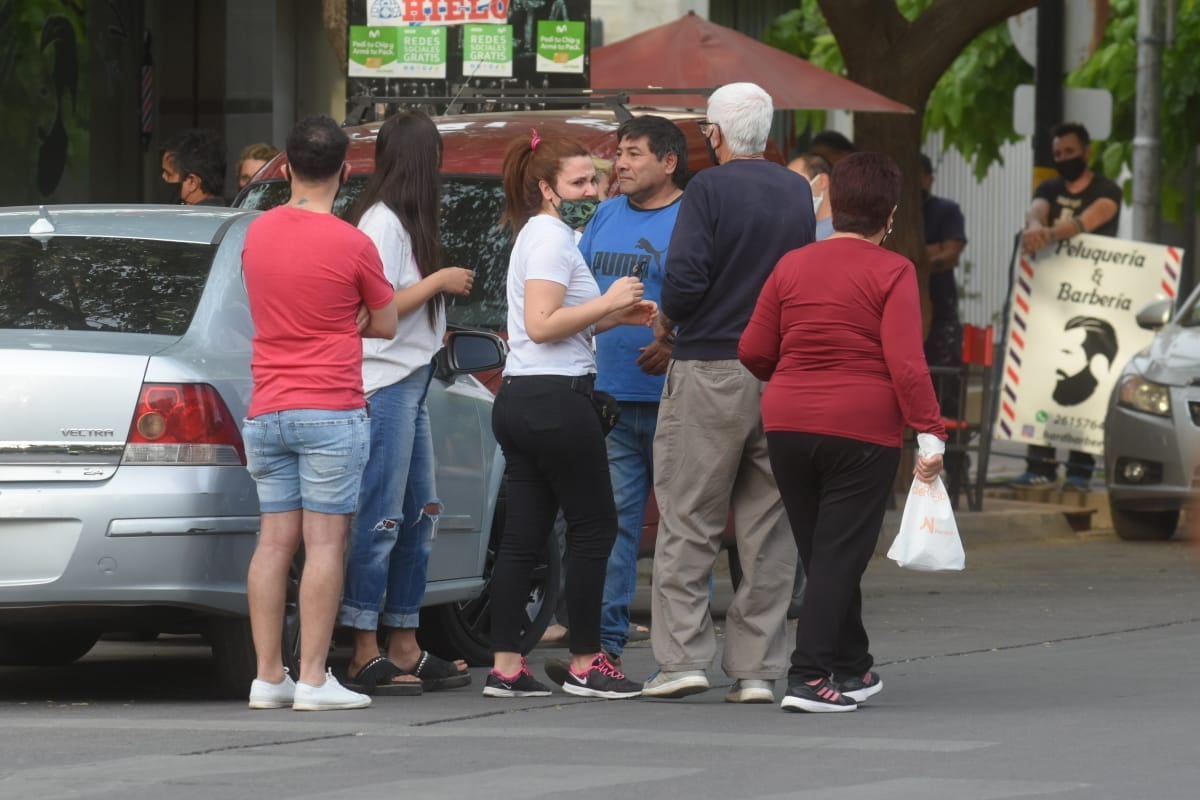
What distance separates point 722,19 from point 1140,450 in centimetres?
1068

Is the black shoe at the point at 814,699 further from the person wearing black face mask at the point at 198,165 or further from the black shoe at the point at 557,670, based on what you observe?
the person wearing black face mask at the point at 198,165

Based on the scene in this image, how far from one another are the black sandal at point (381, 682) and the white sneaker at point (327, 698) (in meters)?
0.37

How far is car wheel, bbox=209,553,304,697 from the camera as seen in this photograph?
803cm

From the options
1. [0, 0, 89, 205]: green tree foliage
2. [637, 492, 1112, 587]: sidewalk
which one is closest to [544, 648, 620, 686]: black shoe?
[637, 492, 1112, 587]: sidewalk

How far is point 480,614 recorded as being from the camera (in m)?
9.31

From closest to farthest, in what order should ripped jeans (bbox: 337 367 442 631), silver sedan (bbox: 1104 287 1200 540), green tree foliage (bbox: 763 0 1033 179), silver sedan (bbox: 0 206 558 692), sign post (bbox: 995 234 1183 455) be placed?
silver sedan (bbox: 0 206 558 692) → ripped jeans (bbox: 337 367 442 631) → silver sedan (bbox: 1104 287 1200 540) → sign post (bbox: 995 234 1183 455) → green tree foliage (bbox: 763 0 1033 179)

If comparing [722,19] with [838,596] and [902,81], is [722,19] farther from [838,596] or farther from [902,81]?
[838,596]

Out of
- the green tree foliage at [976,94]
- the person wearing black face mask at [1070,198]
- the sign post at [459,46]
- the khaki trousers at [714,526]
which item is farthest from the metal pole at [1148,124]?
the khaki trousers at [714,526]

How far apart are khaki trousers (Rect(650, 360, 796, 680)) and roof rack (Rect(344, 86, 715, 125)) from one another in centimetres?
315

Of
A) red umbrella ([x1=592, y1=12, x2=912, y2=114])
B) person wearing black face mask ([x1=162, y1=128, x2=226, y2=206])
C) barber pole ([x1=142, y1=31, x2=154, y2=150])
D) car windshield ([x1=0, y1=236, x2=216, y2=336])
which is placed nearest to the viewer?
car windshield ([x1=0, y1=236, x2=216, y2=336])

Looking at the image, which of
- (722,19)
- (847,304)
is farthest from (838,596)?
(722,19)

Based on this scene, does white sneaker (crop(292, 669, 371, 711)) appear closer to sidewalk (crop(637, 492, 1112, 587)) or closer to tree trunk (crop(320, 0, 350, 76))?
sidewalk (crop(637, 492, 1112, 587))

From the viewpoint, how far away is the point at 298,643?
318 inches

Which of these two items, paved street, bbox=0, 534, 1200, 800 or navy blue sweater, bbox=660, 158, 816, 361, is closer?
paved street, bbox=0, 534, 1200, 800
